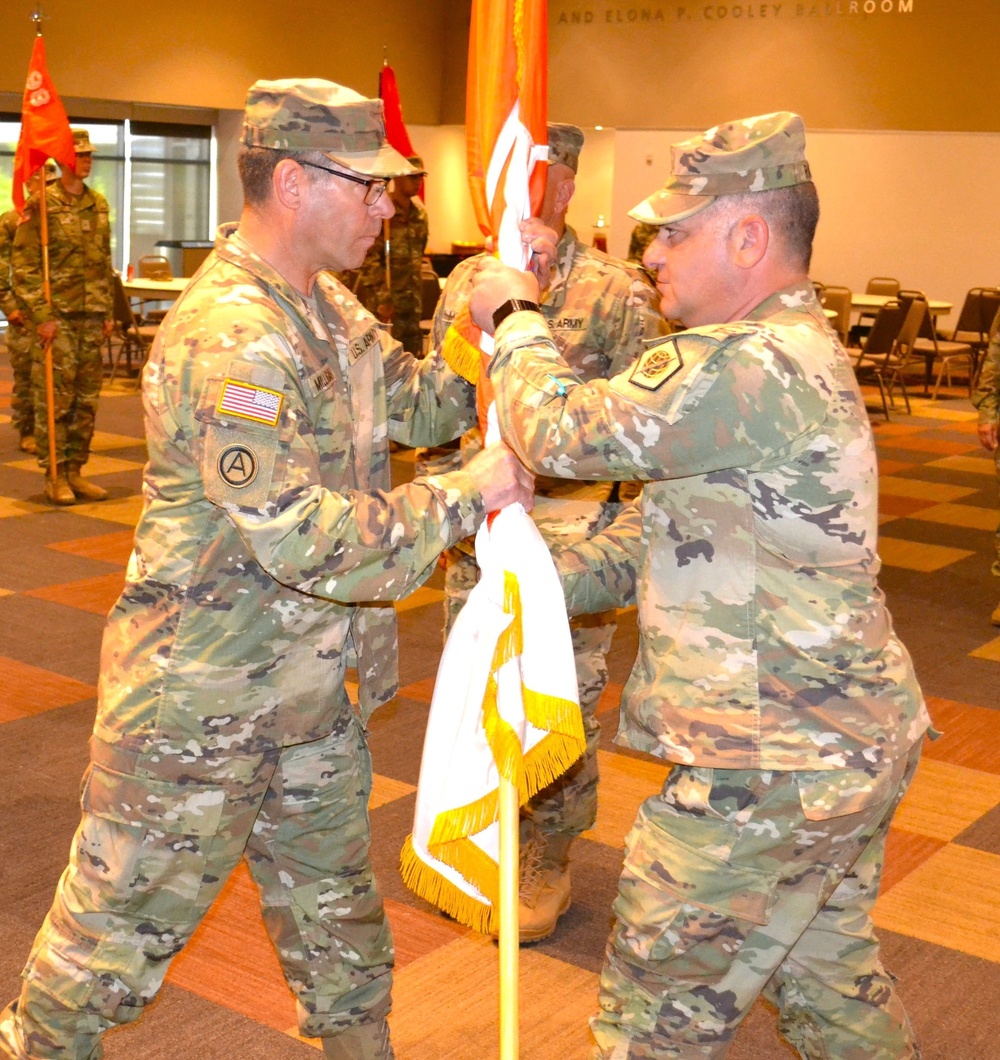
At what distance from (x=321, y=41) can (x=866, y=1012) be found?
18440 millimetres

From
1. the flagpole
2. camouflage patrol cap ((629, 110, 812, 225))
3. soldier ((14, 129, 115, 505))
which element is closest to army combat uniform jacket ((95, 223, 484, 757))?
camouflage patrol cap ((629, 110, 812, 225))

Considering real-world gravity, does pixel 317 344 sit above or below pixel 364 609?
above

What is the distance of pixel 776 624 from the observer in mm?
2096

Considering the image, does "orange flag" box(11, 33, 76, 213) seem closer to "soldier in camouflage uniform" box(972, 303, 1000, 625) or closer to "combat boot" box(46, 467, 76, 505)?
"combat boot" box(46, 467, 76, 505)

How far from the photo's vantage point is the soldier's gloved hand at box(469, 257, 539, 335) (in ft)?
7.67

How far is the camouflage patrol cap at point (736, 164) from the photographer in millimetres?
2105

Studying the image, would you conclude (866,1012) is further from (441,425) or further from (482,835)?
(441,425)

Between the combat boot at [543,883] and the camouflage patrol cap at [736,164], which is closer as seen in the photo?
the camouflage patrol cap at [736,164]

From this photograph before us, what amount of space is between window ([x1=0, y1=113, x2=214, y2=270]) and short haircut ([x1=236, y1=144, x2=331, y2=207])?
16.1 m

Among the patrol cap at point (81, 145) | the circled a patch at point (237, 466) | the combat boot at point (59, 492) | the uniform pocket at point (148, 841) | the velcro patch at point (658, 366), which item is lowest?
the combat boot at point (59, 492)

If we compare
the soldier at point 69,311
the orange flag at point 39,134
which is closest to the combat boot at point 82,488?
the soldier at point 69,311

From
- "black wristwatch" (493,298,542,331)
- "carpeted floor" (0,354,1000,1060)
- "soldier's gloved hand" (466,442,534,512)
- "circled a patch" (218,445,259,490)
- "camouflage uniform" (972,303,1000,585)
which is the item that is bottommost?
"carpeted floor" (0,354,1000,1060)

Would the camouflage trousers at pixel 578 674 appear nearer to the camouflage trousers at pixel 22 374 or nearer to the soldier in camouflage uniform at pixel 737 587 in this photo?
the soldier in camouflage uniform at pixel 737 587

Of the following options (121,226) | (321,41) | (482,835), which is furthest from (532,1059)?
(321,41)
